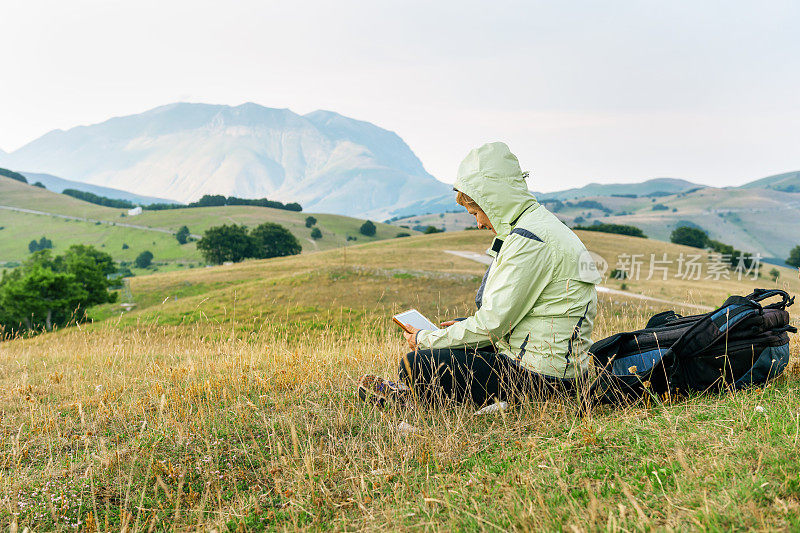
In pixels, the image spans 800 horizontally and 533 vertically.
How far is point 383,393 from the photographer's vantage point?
14.8ft

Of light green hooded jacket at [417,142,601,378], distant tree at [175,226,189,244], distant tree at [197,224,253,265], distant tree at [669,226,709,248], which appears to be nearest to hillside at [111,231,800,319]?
light green hooded jacket at [417,142,601,378]

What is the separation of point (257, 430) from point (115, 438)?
1.21m

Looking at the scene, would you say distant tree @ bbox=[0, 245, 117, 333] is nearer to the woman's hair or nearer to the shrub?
the woman's hair

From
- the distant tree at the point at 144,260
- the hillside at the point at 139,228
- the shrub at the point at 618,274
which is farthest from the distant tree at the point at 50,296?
the distant tree at the point at 144,260

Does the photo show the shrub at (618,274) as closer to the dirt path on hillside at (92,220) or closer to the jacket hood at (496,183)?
the jacket hood at (496,183)

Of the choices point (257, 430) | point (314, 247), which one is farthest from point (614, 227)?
point (257, 430)

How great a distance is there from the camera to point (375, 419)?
13.6ft

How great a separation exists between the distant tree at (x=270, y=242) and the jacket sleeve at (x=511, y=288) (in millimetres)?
85327

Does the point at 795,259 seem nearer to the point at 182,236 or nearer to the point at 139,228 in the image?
the point at 182,236

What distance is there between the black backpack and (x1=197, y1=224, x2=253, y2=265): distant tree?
8460 cm

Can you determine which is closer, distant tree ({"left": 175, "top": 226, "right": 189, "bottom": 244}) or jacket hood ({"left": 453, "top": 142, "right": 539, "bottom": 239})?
jacket hood ({"left": 453, "top": 142, "right": 539, "bottom": 239})

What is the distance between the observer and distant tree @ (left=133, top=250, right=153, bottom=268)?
111 metres

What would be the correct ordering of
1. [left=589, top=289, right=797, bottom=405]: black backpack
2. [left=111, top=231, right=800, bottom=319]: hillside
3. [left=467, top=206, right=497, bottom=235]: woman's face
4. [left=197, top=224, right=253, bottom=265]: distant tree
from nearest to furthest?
[left=589, top=289, right=797, bottom=405]: black backpack < [left=467, top=206, right=497, bottom=235]: woman's face < [left=111, top=231, right=800, bottom=319]: hillside < [left=197, top=224, right=253, bottom=265]: distant tree

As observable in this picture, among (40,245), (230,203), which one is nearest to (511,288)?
(40,245)
